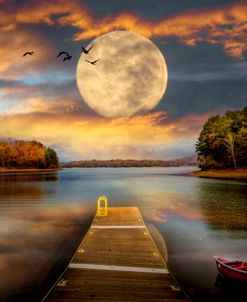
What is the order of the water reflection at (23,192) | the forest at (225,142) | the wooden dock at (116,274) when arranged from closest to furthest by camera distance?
the wooden dock at (116,274) → the water reflection at (23,192) → the forest at (225,142)

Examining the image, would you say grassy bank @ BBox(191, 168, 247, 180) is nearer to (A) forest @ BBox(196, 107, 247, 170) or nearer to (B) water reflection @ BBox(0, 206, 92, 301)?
(A) forest @ BBox(196, 107, 247, 170)

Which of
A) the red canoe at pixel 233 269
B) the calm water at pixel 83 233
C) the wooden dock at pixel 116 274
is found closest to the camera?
the wooden dock at pixel 116 274

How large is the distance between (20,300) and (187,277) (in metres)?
9.45

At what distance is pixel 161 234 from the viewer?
94.1 ft

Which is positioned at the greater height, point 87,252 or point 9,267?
point 87,252

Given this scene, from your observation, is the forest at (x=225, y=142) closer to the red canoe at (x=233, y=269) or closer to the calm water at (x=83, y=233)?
the calm water at (x=83, y=233)

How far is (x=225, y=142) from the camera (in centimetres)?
12512

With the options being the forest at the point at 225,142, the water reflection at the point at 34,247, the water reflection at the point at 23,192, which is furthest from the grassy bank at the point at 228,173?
the water reflection at the point at 34,247

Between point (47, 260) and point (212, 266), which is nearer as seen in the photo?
point (212, 266)

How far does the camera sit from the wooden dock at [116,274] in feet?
39.5

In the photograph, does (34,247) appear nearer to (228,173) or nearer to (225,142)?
(228,173)

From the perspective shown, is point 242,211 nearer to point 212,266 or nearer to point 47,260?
point 212,266

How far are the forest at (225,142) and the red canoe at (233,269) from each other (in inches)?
4014

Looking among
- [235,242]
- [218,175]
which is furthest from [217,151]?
[235,242]
